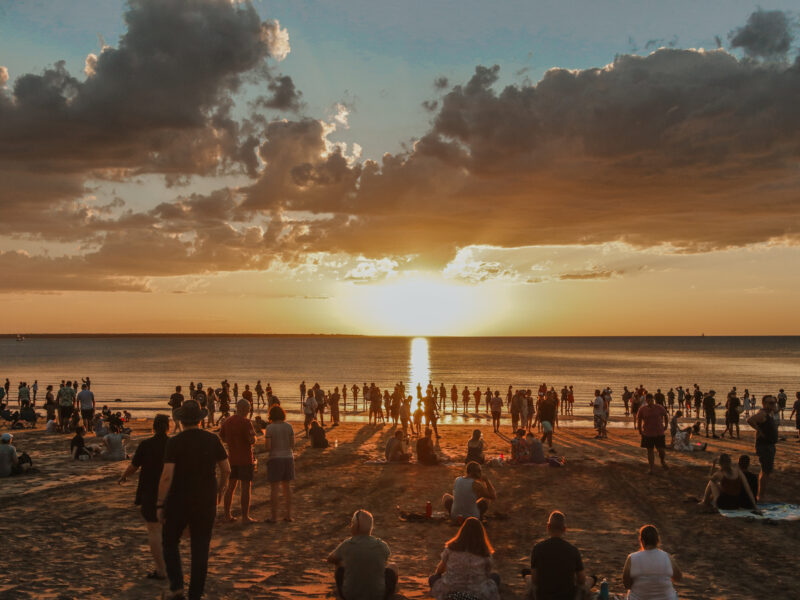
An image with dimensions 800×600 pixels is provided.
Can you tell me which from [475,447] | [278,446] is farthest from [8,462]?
[475,447]

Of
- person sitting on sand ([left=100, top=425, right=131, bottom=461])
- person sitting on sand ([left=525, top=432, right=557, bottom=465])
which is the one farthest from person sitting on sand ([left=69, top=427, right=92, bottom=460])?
person sitting on sand ([left=525, top=432, right=557, bottom=465])

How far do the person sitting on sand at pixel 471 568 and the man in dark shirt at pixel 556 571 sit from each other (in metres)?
0.43

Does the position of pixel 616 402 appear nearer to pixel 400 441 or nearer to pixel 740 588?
pixel 400 441

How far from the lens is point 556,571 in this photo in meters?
5.91

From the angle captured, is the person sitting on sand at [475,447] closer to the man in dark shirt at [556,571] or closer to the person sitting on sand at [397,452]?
the person sitting on sand at [397,452]

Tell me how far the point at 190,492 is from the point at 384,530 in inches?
200

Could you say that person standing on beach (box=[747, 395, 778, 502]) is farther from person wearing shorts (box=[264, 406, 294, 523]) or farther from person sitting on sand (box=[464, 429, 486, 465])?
person wearing shorts (box=[264, 406, 294, 523])

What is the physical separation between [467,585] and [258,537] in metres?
4.44

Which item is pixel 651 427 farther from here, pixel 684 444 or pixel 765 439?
pixel 684 444

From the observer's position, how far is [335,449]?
752 inches

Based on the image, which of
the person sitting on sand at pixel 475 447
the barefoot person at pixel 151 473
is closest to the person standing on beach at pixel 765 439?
the person sitting on sand at pixel 475 447

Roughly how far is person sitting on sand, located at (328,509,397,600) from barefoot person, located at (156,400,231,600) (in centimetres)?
128

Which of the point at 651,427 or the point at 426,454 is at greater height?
the point at 651,427

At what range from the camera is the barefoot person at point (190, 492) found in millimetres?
5762
